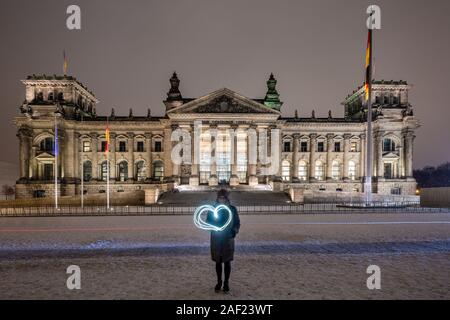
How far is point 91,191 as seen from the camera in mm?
65812

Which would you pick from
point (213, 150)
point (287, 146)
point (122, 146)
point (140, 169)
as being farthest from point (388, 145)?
point (122, 146)

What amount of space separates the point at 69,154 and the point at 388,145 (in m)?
60.2

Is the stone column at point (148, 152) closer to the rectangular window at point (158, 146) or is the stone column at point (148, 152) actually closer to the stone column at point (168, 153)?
the rectangular window at point (158, 146)

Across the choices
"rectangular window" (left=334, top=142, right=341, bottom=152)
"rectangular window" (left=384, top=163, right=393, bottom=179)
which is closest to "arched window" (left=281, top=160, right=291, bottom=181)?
"rectangular window" (left=334, top=142, right=341, bottom=152)

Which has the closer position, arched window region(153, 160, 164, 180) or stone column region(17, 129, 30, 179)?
stone column region(17, 129, 30, 179)

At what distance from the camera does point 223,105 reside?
59.0 m

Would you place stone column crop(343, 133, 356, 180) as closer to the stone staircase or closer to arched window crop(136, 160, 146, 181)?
the stone staircase

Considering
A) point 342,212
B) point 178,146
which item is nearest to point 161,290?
point 342,212

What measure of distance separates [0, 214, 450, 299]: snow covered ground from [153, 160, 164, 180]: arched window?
→ 47.1 metres

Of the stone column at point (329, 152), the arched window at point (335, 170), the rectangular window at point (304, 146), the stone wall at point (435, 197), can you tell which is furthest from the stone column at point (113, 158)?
the stone wall at point (435, 197)

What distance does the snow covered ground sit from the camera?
8.99m

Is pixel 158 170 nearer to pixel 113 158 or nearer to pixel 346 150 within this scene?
pixel 113 158

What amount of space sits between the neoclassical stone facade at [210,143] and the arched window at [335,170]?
0.20 m

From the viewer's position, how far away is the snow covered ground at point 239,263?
8.99 m
